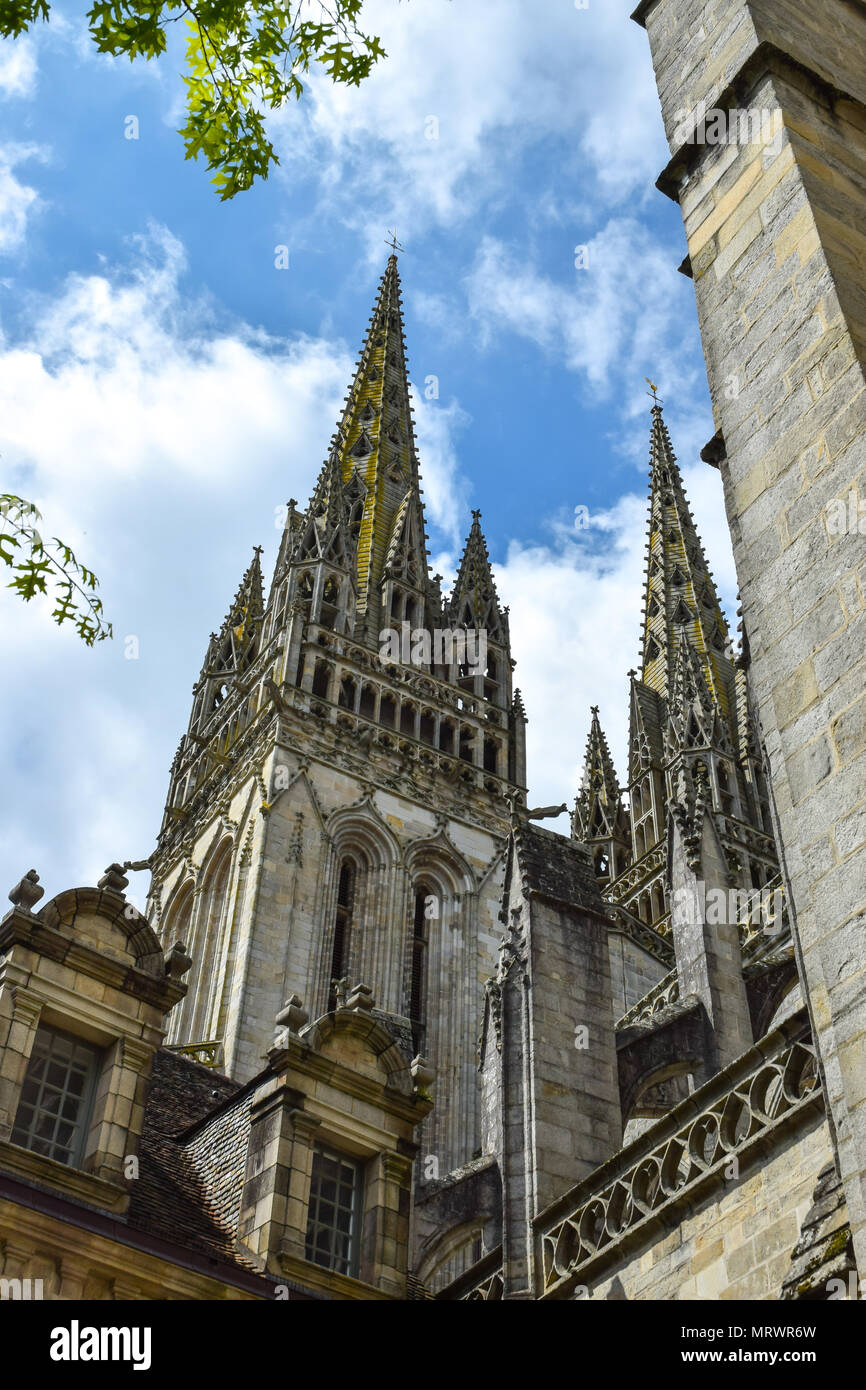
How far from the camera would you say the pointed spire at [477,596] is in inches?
1662

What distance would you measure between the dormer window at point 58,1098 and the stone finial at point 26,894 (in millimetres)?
1014

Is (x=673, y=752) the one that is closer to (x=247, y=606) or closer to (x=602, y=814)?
(x=602, y=814)

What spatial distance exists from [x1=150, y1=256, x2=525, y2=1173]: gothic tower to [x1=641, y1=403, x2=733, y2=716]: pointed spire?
23.9ft

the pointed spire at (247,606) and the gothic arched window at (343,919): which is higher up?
the pointed spire at (247,606)

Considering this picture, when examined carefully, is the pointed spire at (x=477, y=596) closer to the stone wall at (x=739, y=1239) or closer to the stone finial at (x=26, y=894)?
the stone finial at (x=26, y=894)

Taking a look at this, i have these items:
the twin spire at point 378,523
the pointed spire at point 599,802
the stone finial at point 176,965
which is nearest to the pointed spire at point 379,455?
the twin spire at point 378,523

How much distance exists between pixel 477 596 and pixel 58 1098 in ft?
106

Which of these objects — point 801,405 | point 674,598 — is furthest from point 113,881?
point 674,598

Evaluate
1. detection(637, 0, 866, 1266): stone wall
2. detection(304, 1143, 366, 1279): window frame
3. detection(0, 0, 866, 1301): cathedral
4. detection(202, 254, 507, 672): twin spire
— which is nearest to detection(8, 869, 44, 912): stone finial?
detection(0, 0, 866, 1301): cathedral

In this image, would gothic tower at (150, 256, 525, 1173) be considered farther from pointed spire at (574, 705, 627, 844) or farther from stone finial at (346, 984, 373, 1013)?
stone finial at (346, 984, 373, 1013)

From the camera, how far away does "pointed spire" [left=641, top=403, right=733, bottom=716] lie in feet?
155

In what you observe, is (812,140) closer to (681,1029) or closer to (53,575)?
(53,575)

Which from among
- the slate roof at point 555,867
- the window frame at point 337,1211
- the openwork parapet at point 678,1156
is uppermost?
the slate roof at point 555,867

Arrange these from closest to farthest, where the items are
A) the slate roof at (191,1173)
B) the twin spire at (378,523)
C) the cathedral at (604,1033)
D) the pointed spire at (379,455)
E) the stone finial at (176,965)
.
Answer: the cathedral at (604,1033)
the slate roof at (191,1173)
the stone finial at (176,965)
the twin spire at (378,523)
the pointed spire at (379,455)
